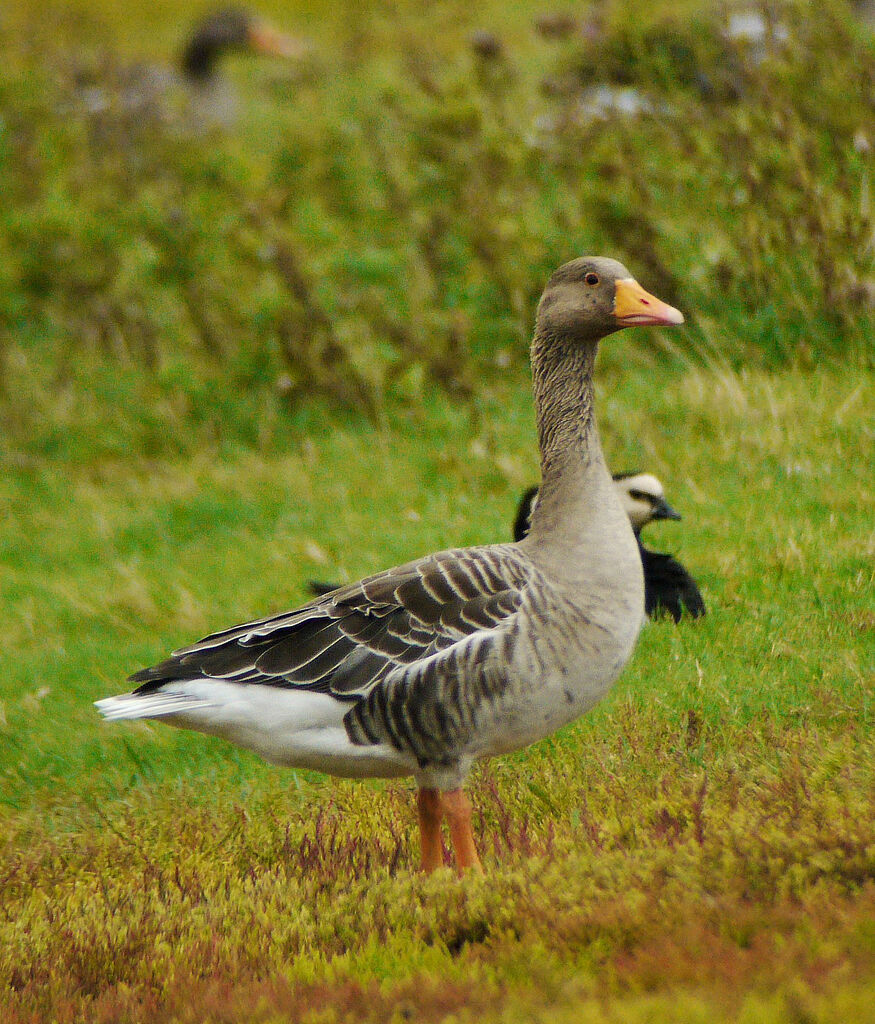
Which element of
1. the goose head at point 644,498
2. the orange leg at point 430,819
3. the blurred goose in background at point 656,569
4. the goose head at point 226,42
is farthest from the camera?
the goose head at point 226,42

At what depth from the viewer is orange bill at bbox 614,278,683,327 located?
15.7ft

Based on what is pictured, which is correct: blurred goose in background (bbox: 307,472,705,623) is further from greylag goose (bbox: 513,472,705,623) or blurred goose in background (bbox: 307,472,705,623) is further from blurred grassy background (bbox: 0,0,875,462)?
blurred grassy background (bbox: 0,0,875,462)

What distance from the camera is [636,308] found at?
4.80m

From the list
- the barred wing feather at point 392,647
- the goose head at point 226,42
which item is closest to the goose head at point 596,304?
the barred wing feather at point 392,647

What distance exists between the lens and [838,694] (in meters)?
5.00

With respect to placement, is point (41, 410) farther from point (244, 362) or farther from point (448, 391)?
point (448, 391)

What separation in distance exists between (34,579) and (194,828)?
4.28 m

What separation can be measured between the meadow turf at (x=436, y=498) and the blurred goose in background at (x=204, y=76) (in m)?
0.78

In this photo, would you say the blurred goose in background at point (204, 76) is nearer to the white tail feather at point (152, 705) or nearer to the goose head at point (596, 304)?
the goose head at point (596, 304)

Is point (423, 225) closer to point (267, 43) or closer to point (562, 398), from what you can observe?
point (562, 398)

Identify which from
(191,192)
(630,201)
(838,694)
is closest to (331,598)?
(838,694)

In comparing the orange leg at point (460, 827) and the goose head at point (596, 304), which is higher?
the goose head at point (596, 304)

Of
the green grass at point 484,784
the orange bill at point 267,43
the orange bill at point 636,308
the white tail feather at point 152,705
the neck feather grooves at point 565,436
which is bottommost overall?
the green grass at point 484,784

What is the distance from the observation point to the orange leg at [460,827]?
4.29 metres
